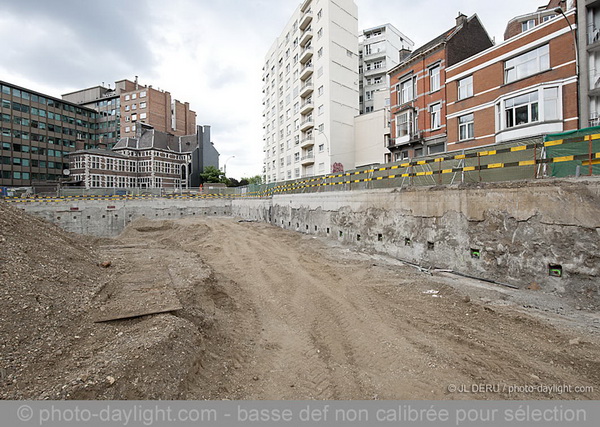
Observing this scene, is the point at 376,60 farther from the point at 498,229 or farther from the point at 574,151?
the point at 498,229

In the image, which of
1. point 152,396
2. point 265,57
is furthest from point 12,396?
point 265,57

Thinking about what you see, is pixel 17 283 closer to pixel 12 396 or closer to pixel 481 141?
pixel 12 396

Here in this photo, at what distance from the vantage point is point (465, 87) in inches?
882

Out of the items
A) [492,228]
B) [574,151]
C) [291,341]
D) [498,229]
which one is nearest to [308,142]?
[492,228]

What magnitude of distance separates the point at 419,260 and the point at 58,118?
79.3 metres

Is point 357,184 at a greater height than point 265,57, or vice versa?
point 265,57

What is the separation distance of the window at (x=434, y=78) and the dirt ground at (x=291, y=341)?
74.1 ft

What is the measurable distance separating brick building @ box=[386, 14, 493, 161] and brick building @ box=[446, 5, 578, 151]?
1.51 meters

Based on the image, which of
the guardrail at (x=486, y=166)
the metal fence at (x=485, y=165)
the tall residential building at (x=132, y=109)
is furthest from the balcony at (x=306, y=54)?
the tall residential building at (x=132, y=109)

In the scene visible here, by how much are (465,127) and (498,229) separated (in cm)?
1769

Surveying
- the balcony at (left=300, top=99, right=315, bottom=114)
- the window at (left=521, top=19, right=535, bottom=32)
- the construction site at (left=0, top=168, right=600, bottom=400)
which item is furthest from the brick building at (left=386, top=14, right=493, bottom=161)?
the construction site at (left=0, top=168, right=600, bottom=400)

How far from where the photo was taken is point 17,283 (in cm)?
406

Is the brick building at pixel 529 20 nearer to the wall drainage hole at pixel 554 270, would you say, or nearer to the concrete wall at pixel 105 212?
the wall drainage hole at pixel 554 270

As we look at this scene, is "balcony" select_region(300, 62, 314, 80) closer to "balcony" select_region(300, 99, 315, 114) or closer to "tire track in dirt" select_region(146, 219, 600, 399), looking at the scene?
"balcony" select_region(300, 99, 315, 114)
